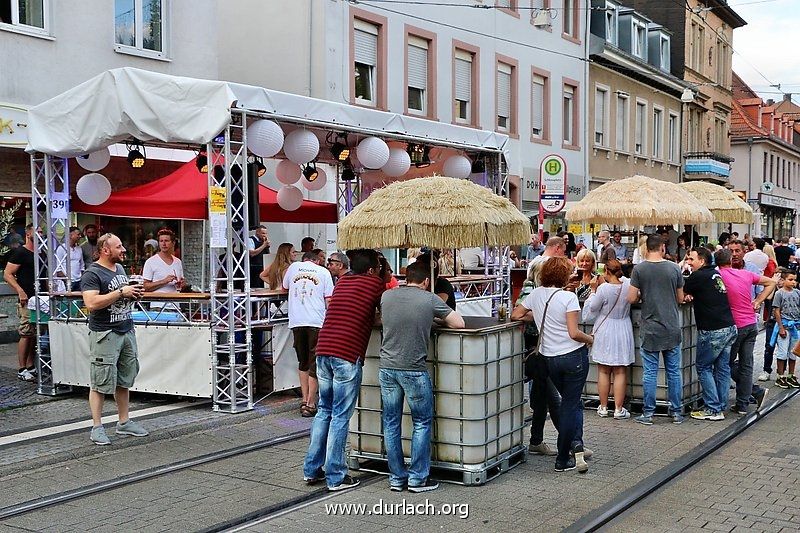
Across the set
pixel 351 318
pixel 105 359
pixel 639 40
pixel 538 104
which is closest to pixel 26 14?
pixel 105 359

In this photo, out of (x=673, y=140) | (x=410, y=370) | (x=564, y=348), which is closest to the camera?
(x=410, y=370)

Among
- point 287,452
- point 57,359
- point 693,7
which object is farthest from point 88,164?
point 693,7

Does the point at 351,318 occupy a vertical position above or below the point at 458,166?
below

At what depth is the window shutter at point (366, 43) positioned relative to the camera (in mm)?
21062

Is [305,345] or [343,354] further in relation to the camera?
[305,345]

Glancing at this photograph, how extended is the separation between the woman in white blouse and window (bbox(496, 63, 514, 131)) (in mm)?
19557

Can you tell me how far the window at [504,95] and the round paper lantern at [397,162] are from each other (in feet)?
44.2

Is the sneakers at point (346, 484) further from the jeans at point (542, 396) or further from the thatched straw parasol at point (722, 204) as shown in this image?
the thatched straw parasol at point (722, 204)

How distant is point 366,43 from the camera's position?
2138 centimetres

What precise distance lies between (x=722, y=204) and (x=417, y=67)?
1066 centimetres

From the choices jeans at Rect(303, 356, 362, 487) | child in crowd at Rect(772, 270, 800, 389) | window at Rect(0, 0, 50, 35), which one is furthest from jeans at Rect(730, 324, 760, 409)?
window at Rect(0, 0, 50, 35)

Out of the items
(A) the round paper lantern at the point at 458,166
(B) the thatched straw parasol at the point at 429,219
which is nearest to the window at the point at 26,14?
(A) the round paper lantern at the point at 458,166

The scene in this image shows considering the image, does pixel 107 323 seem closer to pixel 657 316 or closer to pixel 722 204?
pixel 657 316

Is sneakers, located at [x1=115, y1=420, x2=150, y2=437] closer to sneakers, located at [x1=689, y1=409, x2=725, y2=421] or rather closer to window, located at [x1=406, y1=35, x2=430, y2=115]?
sneakers, located at [x1=689, y1=409, x2=725, y2=421]
